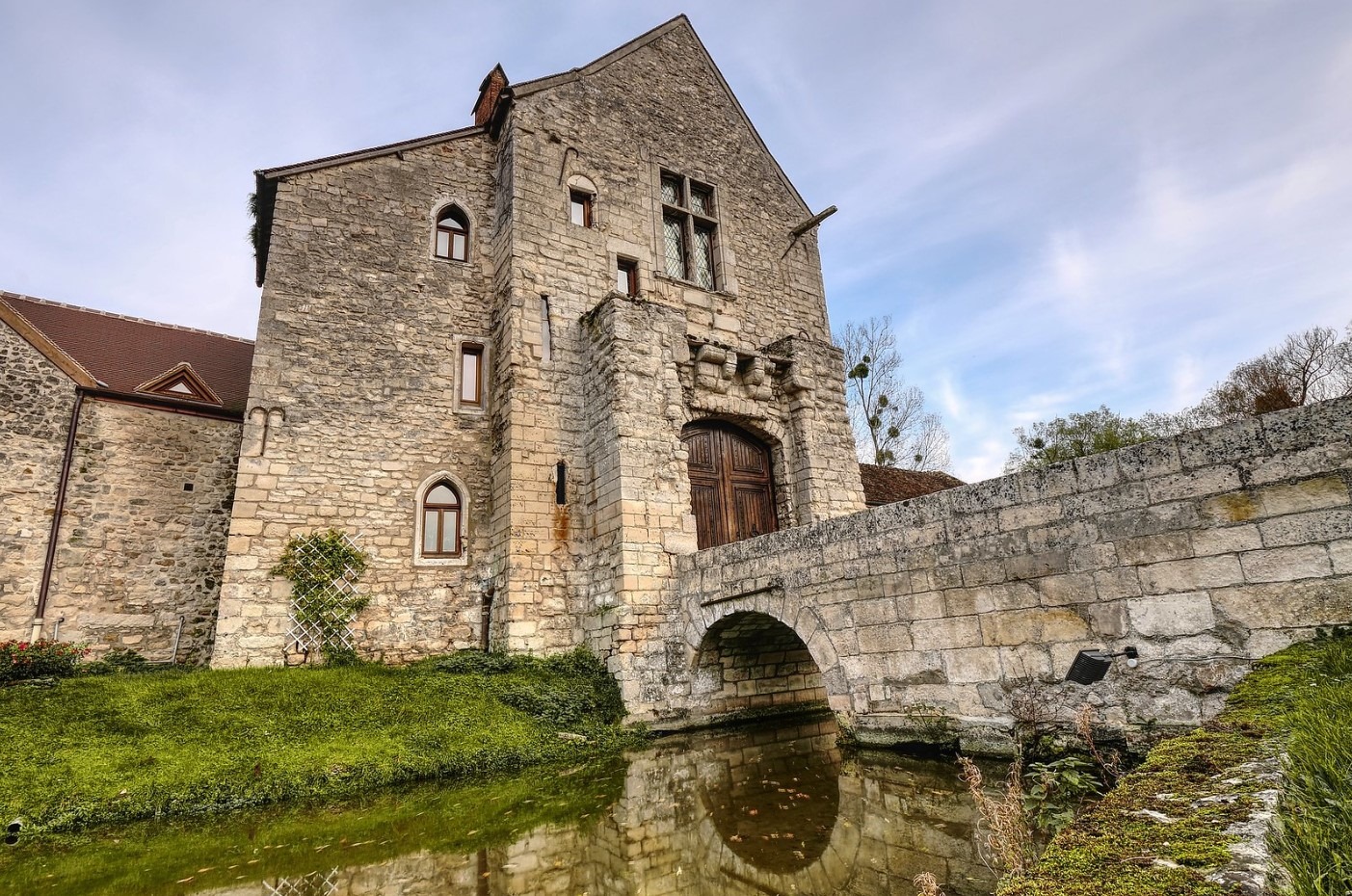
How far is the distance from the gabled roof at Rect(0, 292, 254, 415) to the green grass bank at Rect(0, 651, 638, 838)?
529cm

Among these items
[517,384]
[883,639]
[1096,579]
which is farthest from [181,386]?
[1096,579]

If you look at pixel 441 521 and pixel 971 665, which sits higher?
pixel 441 521

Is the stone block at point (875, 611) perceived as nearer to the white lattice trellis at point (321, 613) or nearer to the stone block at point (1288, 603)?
the stone block at point (1288, 603)

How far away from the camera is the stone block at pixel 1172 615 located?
4.92 meters

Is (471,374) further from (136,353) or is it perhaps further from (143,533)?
(136,353)

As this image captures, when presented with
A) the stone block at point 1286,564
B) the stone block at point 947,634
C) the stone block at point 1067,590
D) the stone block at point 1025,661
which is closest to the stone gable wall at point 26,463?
the stone block at point 947,634

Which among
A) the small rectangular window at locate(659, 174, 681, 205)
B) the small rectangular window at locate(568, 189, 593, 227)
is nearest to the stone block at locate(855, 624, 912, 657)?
the small rectangular window at locate(568, 189, 593, 227)

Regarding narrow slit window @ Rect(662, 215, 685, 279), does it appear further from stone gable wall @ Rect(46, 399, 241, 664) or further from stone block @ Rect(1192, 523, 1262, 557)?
stone block @ Rect(1192, 523, 1262, 557)

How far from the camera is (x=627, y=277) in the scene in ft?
42.3

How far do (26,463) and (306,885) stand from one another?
10.2 meters

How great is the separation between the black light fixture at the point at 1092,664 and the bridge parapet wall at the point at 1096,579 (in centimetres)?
6

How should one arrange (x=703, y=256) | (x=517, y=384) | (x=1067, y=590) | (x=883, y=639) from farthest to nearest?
(x=703, y=256), (x=517, y=384), (x=883, y=639), (x=1067, y=590)

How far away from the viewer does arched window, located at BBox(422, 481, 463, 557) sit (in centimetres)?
1119

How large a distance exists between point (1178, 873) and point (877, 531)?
17.5 feet
